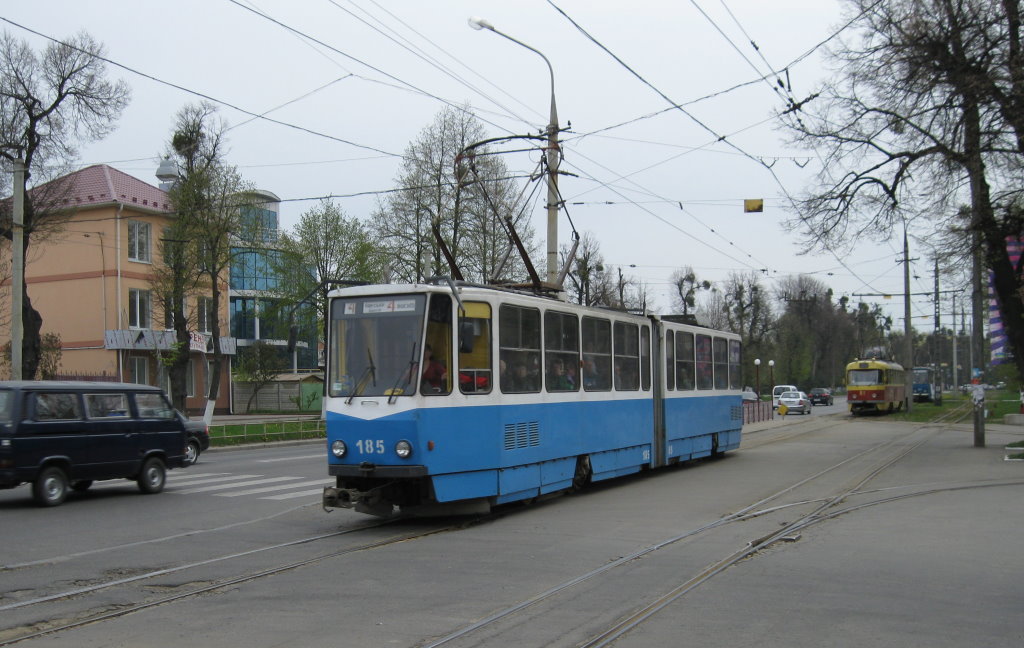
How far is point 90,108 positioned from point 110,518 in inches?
792

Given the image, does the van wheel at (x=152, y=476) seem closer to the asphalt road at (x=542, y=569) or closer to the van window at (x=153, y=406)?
the asphalt road at (x=542, y=569)

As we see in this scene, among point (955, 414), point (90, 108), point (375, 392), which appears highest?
point (90, 108)

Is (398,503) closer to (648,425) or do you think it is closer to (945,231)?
(648,425)

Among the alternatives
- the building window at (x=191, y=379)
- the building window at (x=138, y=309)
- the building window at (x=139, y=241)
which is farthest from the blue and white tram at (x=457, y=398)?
the building window at (x=191, y=379)

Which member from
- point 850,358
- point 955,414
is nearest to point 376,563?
point 955,414

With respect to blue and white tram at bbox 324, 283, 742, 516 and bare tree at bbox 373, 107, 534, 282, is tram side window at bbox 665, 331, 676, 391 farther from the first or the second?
bare tree at bbox 373, 107, 534, 282

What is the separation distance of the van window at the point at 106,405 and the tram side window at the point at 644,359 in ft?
29.6

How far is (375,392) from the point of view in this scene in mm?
11430

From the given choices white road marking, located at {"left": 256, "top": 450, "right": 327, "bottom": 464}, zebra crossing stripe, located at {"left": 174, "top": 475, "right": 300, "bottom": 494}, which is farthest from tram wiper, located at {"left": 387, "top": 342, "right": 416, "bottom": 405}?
white road marking, located at {"left": 256, "top": 450, "right": 327, "bottom": 464}

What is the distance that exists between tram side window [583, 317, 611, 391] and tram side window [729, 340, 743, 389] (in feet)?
25.7

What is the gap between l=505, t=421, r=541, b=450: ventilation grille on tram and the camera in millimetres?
12484

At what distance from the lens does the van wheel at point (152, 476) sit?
52.7 ft

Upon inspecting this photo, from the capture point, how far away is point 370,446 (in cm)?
1132

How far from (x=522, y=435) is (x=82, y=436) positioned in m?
7.21
